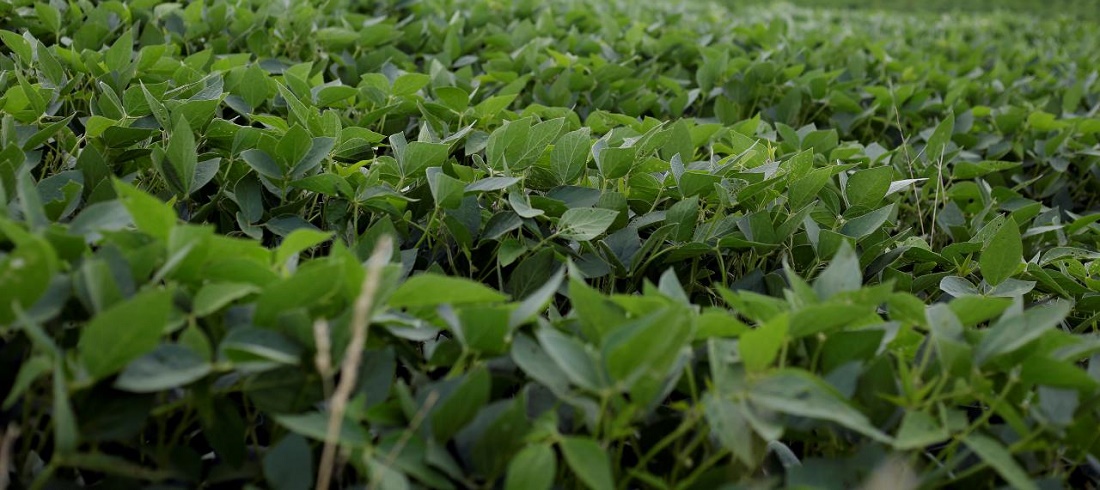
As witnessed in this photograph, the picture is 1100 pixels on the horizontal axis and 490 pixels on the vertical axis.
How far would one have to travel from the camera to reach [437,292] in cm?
100

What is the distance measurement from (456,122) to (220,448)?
43.5 inches

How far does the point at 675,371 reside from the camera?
0.98 meters

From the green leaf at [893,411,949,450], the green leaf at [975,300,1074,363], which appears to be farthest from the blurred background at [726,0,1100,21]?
the green leaf at [893,411,949,450]

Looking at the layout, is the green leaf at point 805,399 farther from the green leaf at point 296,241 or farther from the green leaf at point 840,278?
the green leaf at point 296,241

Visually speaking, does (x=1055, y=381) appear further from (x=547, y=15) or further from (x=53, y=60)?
(x=547, y=15)

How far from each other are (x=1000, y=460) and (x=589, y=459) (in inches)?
17.4

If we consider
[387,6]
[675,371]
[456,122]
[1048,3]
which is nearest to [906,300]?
[675,371]

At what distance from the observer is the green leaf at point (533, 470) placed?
34.3 inches

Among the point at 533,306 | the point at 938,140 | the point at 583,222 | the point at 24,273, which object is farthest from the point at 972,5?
the point at 24,273

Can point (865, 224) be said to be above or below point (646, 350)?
below

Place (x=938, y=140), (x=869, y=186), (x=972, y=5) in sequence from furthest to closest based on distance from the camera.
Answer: (x=972, y=5) < (x=938, y=140) < (x=869, y=186)

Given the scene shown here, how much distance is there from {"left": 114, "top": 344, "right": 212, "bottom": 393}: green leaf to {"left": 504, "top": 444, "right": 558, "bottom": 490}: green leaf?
340 mm

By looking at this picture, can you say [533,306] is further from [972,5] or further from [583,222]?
[972,5]

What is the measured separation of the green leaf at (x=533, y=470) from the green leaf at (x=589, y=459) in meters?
0.02
